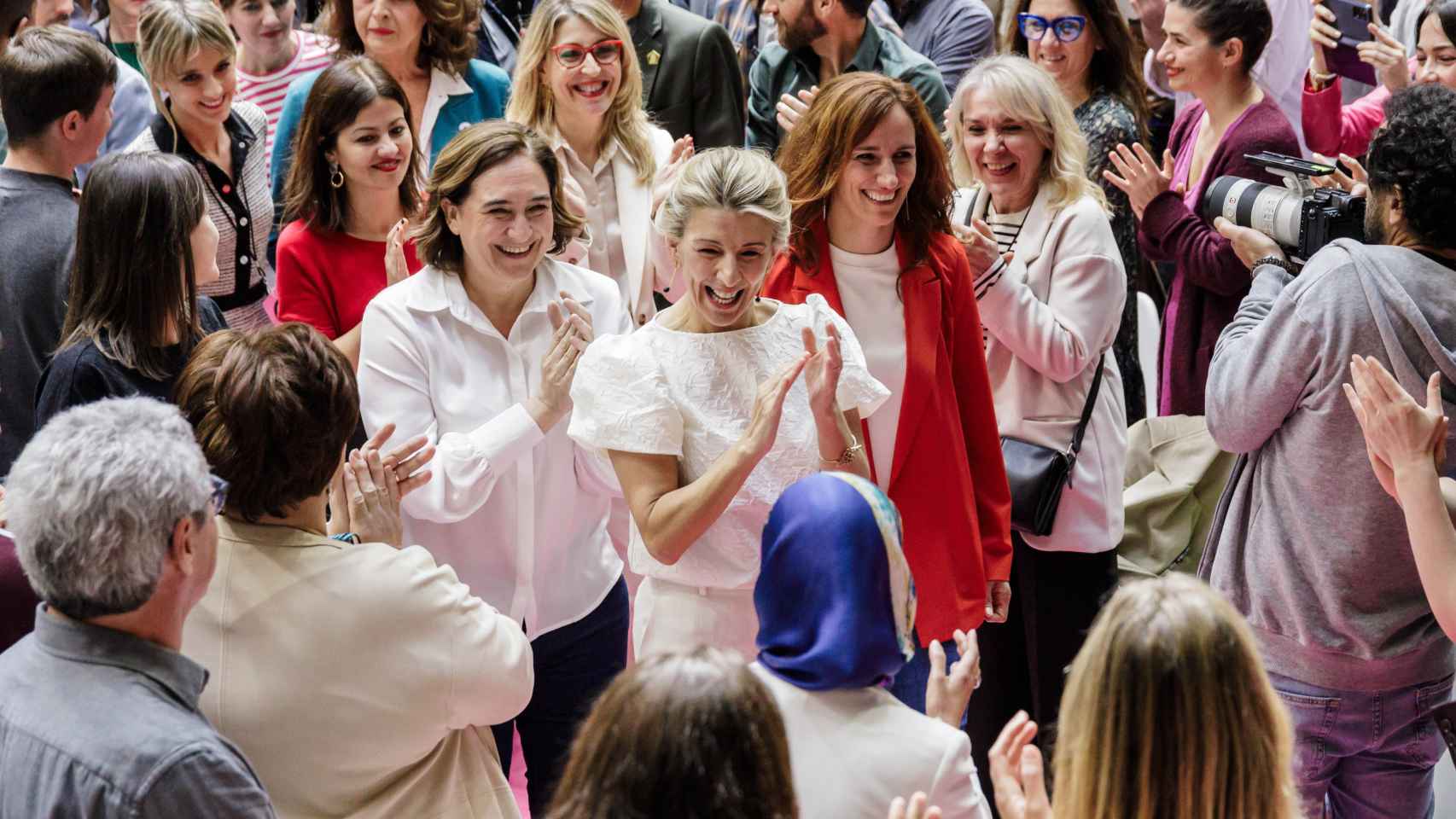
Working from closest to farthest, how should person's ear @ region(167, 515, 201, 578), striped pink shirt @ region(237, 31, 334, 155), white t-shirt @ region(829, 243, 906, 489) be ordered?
1. person's ear @ region(167, 515, 201, 578)
2. white t-shirt @ region(829, 243, 906, 489)
3. striped pink shirt @ region(237, 31, 334, 155)

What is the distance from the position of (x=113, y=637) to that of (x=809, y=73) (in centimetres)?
330

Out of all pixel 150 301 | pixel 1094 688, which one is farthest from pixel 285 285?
pixel 1094 688

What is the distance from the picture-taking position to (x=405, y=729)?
2.17 meters

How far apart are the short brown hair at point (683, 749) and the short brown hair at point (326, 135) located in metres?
2.23

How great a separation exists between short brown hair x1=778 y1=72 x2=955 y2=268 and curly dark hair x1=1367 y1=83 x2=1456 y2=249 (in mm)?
843

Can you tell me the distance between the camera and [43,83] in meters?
3.49

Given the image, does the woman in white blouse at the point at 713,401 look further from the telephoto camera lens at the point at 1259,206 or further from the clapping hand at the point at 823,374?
the telephoto camera lens at the point at 1259,206

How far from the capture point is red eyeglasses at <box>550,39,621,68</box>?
3879 millimetres

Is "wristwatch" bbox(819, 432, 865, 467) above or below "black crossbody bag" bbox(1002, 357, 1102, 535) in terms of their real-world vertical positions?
above

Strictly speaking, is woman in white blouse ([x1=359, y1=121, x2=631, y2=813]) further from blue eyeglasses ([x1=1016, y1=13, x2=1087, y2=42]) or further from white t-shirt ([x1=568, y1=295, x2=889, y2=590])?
blue eyeglasses ([x1=1016, y1=13, x2=1087, y2=42])

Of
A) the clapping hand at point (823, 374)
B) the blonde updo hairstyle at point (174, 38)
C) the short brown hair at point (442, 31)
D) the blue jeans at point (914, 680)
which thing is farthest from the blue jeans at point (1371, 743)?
the blonde updo hairstyle at point (174, 38)

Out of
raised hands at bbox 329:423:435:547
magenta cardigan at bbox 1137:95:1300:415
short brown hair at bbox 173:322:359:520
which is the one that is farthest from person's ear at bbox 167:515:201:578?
magenta cardigan at bbox 1137:95:1300:415

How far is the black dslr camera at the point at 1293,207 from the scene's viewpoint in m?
3.06

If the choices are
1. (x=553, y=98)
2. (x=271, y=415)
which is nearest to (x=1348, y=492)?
(x=271, y=415)
